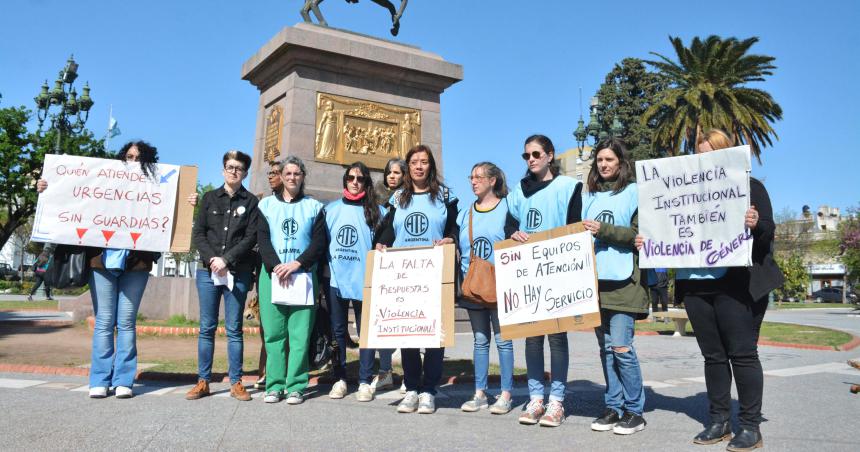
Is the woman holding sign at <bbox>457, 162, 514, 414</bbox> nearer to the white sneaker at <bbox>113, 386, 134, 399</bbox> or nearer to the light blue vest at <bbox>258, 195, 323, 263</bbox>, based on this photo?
the light blue vest at <bbox>258, 195, 323, 263</bbox>

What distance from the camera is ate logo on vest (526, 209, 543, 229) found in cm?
520

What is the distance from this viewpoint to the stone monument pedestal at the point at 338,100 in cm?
1063

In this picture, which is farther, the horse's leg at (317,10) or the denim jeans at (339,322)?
the horse's leg at (317,10)

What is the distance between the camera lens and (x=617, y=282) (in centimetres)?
480

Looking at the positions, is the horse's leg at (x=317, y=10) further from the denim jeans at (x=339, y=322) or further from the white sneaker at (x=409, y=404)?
the white sneaker at (x=409, y=404)

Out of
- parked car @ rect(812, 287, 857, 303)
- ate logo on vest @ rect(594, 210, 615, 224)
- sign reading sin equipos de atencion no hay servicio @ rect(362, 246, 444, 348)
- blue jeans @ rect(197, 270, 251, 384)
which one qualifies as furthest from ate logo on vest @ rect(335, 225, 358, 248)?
parked car @ rect(812, 287, 857, 303)

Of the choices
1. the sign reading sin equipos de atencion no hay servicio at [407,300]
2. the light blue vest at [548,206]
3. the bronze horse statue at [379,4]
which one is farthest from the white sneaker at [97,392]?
the bronze horse statue at [379,4]

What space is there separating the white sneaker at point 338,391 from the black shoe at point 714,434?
A: 2.97m

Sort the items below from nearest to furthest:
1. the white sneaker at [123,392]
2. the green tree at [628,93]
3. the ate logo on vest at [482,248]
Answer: the ate logo on vest at [482,248] < the white sneaker at [123,392] < the green tree at [628,93]

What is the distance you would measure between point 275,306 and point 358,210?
1166 millimetres

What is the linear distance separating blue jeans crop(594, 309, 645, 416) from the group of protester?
0.01 meters

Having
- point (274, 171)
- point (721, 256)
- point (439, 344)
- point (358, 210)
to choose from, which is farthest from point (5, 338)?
point (721, 256)

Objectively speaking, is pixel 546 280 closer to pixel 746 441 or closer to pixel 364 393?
pixel 746 441

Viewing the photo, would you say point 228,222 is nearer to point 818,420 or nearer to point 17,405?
point 17,405
